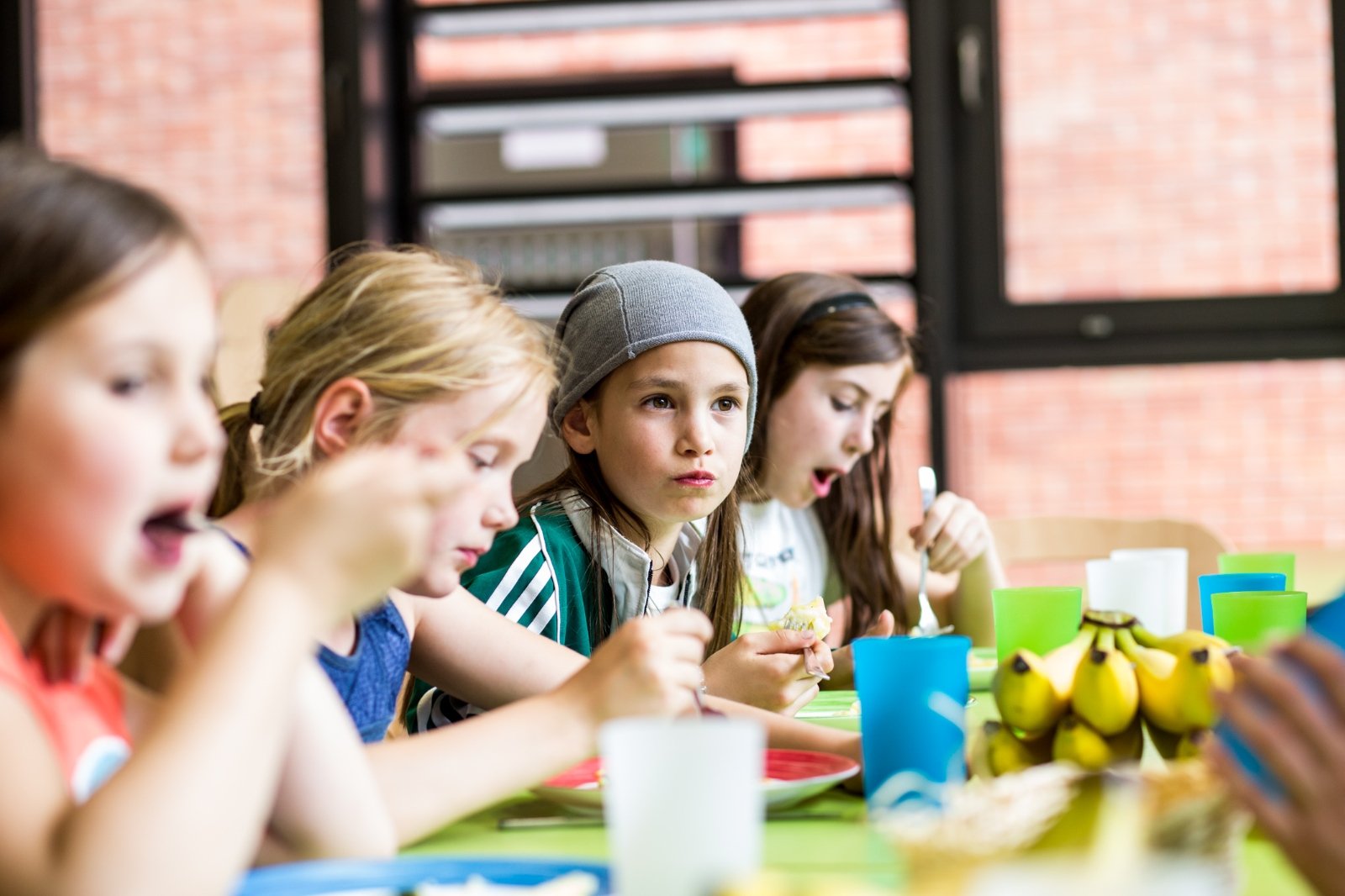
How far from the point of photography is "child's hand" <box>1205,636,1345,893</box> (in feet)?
2.19

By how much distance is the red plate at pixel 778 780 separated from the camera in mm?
981

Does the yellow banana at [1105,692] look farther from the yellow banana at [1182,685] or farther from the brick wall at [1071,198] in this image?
the brick wall at [1071,198]

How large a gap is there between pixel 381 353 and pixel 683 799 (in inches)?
26.8

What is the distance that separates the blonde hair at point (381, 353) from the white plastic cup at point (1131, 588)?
738 millimetres

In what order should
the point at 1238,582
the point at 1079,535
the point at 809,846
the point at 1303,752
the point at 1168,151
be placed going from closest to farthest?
the point at 1303,752, the point at 809,846, the point at 1238,582, the point at 1079,535, the point at 1168,151

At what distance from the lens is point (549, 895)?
74 cm

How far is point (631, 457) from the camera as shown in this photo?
1.77 m

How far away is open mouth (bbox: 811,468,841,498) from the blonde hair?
1.03 meters

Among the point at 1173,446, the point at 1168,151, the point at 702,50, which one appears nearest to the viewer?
the point at 1168,151

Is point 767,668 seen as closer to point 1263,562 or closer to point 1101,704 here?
point 1101,704

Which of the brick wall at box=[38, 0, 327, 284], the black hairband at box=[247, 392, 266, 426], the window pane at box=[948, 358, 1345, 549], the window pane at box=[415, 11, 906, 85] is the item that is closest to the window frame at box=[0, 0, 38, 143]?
the brick wall at box=[38, 0, 327, 284]

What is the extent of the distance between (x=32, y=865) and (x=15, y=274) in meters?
0.28

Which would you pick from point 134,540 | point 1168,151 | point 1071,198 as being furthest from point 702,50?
point 134,540

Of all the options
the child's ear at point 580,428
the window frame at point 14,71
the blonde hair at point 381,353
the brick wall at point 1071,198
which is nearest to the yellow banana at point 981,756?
the blonde hair at point 381,353
